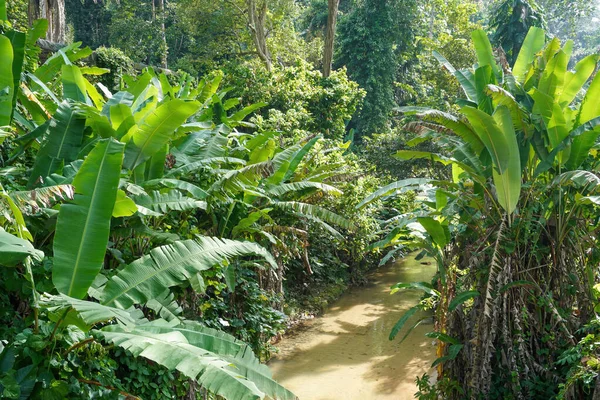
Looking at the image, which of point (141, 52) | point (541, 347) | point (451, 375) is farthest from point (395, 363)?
point (141, 52)

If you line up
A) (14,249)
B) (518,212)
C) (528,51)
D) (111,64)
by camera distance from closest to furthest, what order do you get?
(14,249), (518,212), (528,51), (111,64)

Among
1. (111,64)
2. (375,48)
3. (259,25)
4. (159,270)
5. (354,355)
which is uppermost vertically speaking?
(259,25)

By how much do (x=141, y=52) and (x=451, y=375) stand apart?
17833 millimetres

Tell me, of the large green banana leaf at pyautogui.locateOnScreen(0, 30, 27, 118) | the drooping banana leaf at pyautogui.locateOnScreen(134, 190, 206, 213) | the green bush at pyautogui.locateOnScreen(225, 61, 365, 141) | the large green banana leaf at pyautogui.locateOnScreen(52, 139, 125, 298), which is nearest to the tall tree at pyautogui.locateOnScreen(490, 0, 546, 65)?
the green bush at pyautogui.locateOnScreen(225, 61, 365, 141)

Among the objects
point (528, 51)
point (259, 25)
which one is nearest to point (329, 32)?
point (259, 25)

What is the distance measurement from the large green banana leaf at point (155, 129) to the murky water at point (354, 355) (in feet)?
13.9

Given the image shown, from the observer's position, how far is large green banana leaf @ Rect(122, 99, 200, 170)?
172 inches

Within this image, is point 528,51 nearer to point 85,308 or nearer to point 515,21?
point 85,308

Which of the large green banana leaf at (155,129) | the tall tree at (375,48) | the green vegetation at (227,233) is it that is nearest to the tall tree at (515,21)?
the tall tree at (375,48)

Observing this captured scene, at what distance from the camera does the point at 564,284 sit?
518 centimetres

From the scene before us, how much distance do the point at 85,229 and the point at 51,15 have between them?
41.0 ft

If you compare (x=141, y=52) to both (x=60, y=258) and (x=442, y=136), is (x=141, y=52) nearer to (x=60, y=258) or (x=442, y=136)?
(x=442, y=136)

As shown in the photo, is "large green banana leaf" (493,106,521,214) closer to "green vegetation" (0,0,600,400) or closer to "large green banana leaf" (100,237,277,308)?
"green vegetation" (0,0,600,400)

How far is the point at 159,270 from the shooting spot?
139 inches
